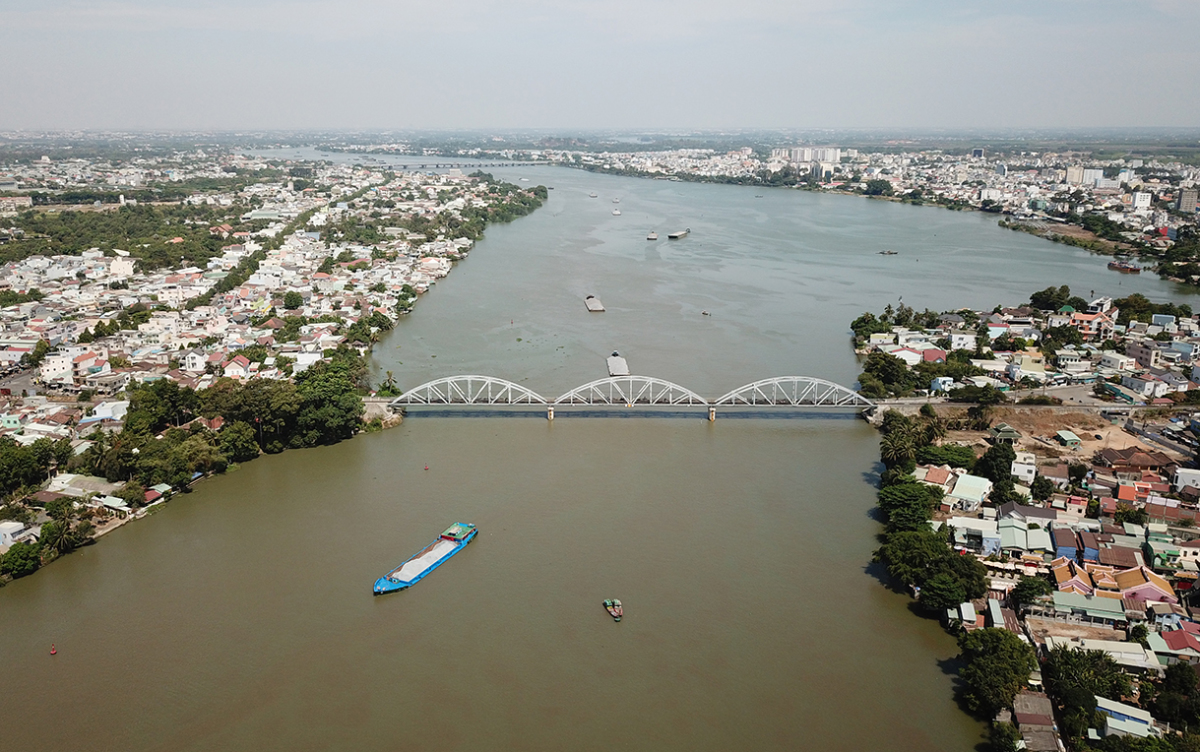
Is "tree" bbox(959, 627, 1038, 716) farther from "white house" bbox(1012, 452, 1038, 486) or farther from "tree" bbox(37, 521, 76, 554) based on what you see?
"tree" bbox(37, 521, 76, 554)

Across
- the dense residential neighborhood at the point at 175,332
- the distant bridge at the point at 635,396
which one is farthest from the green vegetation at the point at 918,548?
the dense residential neighborhood at the point at 175,332

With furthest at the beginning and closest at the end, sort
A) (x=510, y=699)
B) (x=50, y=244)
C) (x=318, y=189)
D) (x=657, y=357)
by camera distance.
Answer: (x=318, y=189) → (x=50, y=244) → (x=657, y=357) → (x=510, y=699)

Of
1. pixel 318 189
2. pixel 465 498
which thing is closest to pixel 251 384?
pixel 465 498

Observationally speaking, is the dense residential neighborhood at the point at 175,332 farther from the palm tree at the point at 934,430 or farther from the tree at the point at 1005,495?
the tree at the point at 1005,495

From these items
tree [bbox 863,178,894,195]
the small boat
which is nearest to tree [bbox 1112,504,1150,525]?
the small boat

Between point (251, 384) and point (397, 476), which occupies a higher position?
point (251, 384)

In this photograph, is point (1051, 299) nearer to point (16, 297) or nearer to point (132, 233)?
point (16, 297)

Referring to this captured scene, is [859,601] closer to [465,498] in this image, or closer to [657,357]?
[465,498]
